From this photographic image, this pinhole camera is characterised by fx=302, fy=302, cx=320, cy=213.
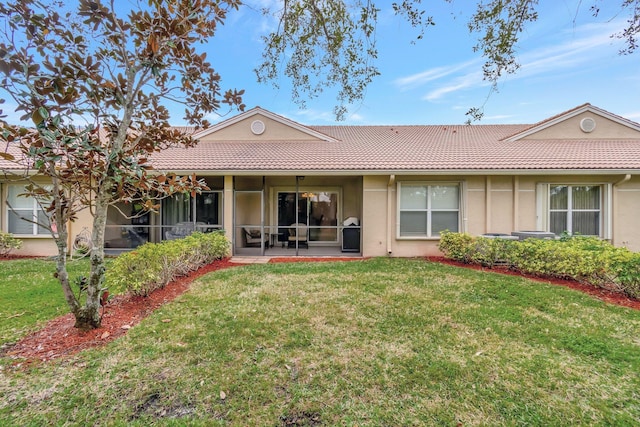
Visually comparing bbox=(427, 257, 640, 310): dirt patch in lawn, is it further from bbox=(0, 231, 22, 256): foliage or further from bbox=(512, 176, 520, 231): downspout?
bbox=(0, 231, 22, 256): foliage

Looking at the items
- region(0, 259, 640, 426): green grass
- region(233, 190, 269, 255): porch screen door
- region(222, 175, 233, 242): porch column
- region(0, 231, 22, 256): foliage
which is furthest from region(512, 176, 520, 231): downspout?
region(0, 231, 22, 256): foliage

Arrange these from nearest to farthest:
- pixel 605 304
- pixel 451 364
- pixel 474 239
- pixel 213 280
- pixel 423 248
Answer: pixel 451 364
pixel 605 304
pixel 213 280
pixel 474 239
pixel 423 248

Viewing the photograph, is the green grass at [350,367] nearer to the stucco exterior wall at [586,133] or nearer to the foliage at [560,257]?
the foliage at [560,257]

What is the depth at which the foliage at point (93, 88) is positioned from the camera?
311 centimetres

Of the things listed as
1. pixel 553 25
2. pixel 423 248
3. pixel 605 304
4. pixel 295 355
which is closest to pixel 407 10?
pixel 553 25

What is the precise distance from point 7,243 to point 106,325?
885 cm

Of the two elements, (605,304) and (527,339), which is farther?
(605,304)

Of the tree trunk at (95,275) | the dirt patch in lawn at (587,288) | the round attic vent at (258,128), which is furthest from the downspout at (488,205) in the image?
the tree trunk at (95,275)

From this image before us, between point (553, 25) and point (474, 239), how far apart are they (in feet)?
17.7

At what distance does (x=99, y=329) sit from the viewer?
13.2 feet

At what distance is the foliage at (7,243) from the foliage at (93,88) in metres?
8.62

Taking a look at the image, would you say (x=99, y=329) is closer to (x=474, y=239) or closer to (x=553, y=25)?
(x=553, y=25)

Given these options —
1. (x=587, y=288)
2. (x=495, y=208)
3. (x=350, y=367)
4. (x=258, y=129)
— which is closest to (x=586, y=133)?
(x=495, y=208)

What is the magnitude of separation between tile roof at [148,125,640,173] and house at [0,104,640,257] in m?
0.04
